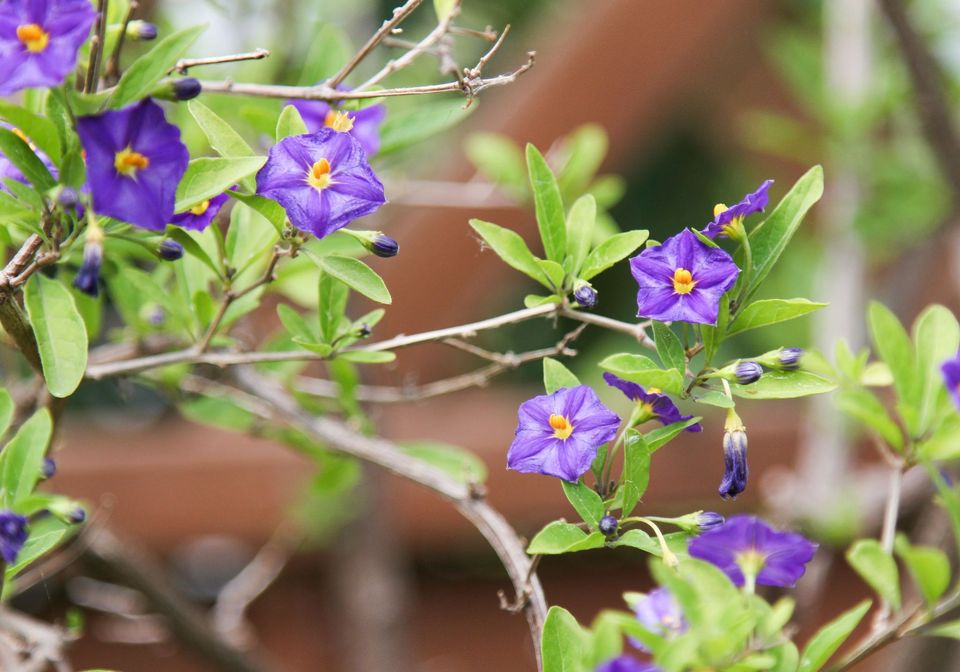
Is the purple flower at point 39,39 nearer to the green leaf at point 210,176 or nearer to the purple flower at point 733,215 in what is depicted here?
the green leaf at point 210,176

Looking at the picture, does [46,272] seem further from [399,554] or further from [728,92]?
[728,92]

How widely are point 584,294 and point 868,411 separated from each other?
24 centimetres

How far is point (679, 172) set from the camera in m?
2.34

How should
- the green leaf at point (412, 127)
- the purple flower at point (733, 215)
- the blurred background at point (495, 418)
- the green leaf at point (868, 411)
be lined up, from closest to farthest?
the purple flower at point (733, 215), the green leaf at point (868, 411), the green leaf at point (412, 127), the blurred background at point (495, 418)

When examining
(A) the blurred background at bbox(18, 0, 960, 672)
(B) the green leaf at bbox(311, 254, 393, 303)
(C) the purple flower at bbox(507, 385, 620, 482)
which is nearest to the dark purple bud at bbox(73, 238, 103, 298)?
(B) the green leaf at bbox(311, 254, 393, 303)

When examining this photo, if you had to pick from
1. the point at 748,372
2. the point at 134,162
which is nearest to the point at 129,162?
the point at 134,162

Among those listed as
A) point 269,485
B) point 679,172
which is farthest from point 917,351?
point 679,172

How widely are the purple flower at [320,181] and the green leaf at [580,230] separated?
0.13m

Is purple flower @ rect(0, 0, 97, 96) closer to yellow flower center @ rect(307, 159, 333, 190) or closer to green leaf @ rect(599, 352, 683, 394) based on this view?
yellow flower center @ rect(307, 159, 333, 190)

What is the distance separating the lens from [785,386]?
1.86 ft

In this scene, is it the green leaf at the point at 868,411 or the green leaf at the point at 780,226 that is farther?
the green leaf at the point at 868,411

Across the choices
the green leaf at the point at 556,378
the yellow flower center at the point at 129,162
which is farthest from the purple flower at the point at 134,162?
the green leaf at the point at 556,378

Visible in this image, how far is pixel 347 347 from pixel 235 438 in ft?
3.81

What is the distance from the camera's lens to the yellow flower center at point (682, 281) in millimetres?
540
